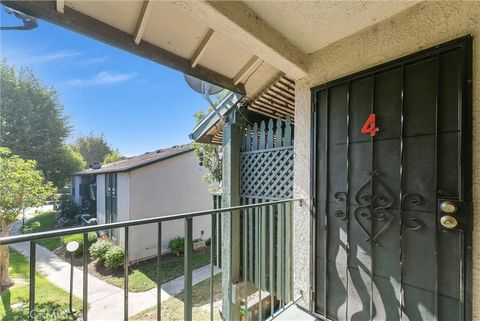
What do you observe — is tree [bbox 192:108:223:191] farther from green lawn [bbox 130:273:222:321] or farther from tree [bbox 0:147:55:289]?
tree [bbox 0:147:55:289]

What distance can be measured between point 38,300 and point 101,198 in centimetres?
620

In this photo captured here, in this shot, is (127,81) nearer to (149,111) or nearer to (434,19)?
(149,111)

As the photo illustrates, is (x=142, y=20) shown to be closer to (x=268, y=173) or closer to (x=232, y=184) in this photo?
(x=268, y=173)

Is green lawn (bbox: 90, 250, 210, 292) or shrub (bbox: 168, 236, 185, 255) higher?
shrub (bbox: 168, 236, 185, 255)

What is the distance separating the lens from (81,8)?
1529 mm

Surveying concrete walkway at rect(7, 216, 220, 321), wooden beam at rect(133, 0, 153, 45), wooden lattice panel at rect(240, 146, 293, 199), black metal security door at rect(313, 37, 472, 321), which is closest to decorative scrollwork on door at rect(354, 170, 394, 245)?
black metal security door at rect(313, 37, 472, 321)

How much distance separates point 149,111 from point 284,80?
24.7 metres

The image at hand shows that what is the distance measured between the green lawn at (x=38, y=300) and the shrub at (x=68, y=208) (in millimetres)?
6670

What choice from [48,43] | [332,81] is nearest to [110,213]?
[332,81]

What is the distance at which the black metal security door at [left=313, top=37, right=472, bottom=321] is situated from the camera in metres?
1.41

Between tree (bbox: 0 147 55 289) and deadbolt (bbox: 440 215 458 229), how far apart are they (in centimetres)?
946

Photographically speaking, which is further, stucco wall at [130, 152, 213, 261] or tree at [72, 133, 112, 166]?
tree at [72, 133, 112, 166]

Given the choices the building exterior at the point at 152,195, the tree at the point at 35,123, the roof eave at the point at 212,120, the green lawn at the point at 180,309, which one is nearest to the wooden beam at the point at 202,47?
the roof eave at the point at 212,120

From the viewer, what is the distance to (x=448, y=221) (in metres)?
1.40
